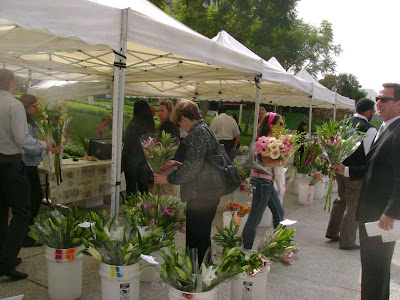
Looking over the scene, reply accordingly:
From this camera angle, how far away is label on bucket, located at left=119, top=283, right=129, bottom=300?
2.56 meters

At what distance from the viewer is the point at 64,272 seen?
2818 mm

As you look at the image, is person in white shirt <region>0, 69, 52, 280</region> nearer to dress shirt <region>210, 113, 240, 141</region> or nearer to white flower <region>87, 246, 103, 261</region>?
white flower <region>87, 246, 103, 261</region>

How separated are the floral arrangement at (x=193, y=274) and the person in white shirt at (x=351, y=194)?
2.47 meters

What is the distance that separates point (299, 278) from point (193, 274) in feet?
5.98

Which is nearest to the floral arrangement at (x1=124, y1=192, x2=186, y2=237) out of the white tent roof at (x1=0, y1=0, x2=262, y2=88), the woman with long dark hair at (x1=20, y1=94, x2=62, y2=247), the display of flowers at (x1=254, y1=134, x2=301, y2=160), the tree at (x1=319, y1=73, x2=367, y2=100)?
the display of flowers at (x1=254, y1=134, x2=301, y2=160)

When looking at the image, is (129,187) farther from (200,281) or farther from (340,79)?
(340,79)

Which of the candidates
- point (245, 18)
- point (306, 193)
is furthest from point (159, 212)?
point (245, 18)

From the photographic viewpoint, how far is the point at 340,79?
35.9 m

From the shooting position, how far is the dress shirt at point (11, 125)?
2867 millimetres

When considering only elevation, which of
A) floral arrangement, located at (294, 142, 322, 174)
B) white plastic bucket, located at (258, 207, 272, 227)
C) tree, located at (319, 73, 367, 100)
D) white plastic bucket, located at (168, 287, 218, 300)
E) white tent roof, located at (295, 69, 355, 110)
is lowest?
white plastic bucket, located at (258, 207, 272, 227)

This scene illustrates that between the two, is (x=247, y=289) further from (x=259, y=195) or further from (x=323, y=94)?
(x=323, y=94)

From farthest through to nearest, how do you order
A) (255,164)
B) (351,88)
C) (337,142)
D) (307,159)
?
Answer: 1. (351,88)
2. (307,159)
3. (255,164)
4. (337,142)

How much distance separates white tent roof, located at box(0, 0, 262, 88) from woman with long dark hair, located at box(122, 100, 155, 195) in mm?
759

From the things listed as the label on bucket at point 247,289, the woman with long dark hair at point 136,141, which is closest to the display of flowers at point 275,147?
the label on bucket at point 247,289
